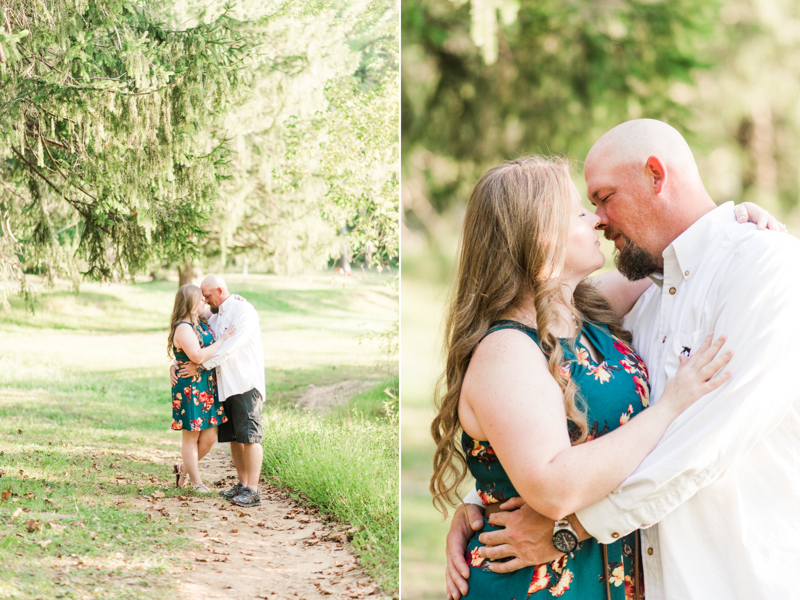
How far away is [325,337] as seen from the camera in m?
2.47

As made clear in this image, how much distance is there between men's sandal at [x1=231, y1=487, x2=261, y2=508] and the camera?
2.27 metres

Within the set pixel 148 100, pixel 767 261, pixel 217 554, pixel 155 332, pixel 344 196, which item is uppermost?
pixel 148 100

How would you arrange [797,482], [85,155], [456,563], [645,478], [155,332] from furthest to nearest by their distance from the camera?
1. [155,332]
2. [85,155]
3. [456,563]
4. [797,482]
5. [645,478]

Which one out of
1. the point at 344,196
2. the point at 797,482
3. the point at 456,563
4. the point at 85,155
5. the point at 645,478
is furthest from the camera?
the point at 344,196

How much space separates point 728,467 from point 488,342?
1.73ft

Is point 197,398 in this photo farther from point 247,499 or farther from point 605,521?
point 605,521

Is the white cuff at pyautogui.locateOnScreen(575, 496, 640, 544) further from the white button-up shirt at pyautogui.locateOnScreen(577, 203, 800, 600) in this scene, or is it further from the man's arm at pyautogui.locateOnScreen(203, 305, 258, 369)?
the man's arm at pyautogui.locateOnScreen(203, 305, 258, 369)

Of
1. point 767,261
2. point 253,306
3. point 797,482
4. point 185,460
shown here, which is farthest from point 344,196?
point 797,482

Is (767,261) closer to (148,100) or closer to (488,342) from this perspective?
(488,342)

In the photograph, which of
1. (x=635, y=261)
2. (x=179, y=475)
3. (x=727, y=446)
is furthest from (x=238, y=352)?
(x=727, y=446)

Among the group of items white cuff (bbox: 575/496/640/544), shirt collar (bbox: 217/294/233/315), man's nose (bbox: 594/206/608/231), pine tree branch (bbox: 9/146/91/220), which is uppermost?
pine tree branch (bbox: 9/146/91/220)

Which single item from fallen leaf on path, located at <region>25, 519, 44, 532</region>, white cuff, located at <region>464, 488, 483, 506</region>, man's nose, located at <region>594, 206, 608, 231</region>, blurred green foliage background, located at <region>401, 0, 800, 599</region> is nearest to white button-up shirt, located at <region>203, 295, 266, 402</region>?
fallen leaf on path, located at <region>25, 519, 44, 532</region>

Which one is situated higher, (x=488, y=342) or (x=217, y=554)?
(x=488, y=342)

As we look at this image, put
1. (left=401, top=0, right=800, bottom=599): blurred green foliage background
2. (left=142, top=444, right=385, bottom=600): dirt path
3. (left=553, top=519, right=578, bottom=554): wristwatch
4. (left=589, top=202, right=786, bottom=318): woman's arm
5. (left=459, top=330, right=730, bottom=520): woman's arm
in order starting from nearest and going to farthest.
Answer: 1. (left=459, top=330, right=730, bottom=520): woman's arm
2. (left=553, top=519, right=578, bottom=554): wristwatch
3. (left=589, top=202, right=786, bottom=318): woman's arm
4. (left=142, top=444, right=385, bottom=600): dirt path
5. (left=401, top=0, right=800, bottom=599): blurred green foliage background
